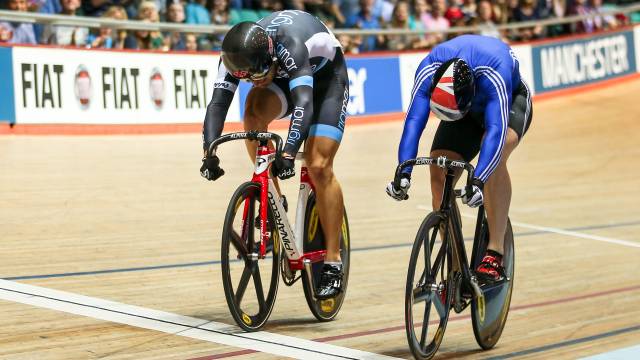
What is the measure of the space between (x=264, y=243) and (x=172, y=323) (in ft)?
1.76

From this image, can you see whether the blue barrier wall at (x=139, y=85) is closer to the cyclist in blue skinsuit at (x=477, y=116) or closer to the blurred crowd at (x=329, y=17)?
the blurred crowd at (x=329, y=17)

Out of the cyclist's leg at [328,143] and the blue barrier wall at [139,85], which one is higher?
the cyclist's leg at [328,143]

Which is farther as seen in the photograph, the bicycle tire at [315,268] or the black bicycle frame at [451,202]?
the bicycle tire at [315,268]

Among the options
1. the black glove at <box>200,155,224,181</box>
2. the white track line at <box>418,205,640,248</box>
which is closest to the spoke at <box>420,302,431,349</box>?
the black glove at <box>200,155,224,181</box>

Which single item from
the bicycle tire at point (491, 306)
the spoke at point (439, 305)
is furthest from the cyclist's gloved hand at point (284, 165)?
the bicycle tire at point (491, 306)

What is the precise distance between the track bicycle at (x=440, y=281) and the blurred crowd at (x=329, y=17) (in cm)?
685

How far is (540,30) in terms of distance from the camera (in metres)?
17.2

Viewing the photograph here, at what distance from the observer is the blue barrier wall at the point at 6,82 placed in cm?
1016

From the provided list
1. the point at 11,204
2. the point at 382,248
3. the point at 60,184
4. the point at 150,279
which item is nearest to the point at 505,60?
the point at 150,279

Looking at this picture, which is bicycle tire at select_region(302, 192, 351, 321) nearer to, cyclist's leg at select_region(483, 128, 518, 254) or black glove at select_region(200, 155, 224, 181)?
black glove at select_region(200, 155, 224, 181)

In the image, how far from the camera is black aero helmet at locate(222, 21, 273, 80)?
451cm

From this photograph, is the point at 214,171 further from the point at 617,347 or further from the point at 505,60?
the point at 617,347

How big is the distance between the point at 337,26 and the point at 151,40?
10.3 feet

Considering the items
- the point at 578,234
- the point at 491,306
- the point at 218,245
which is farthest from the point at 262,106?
the point at 578,234
